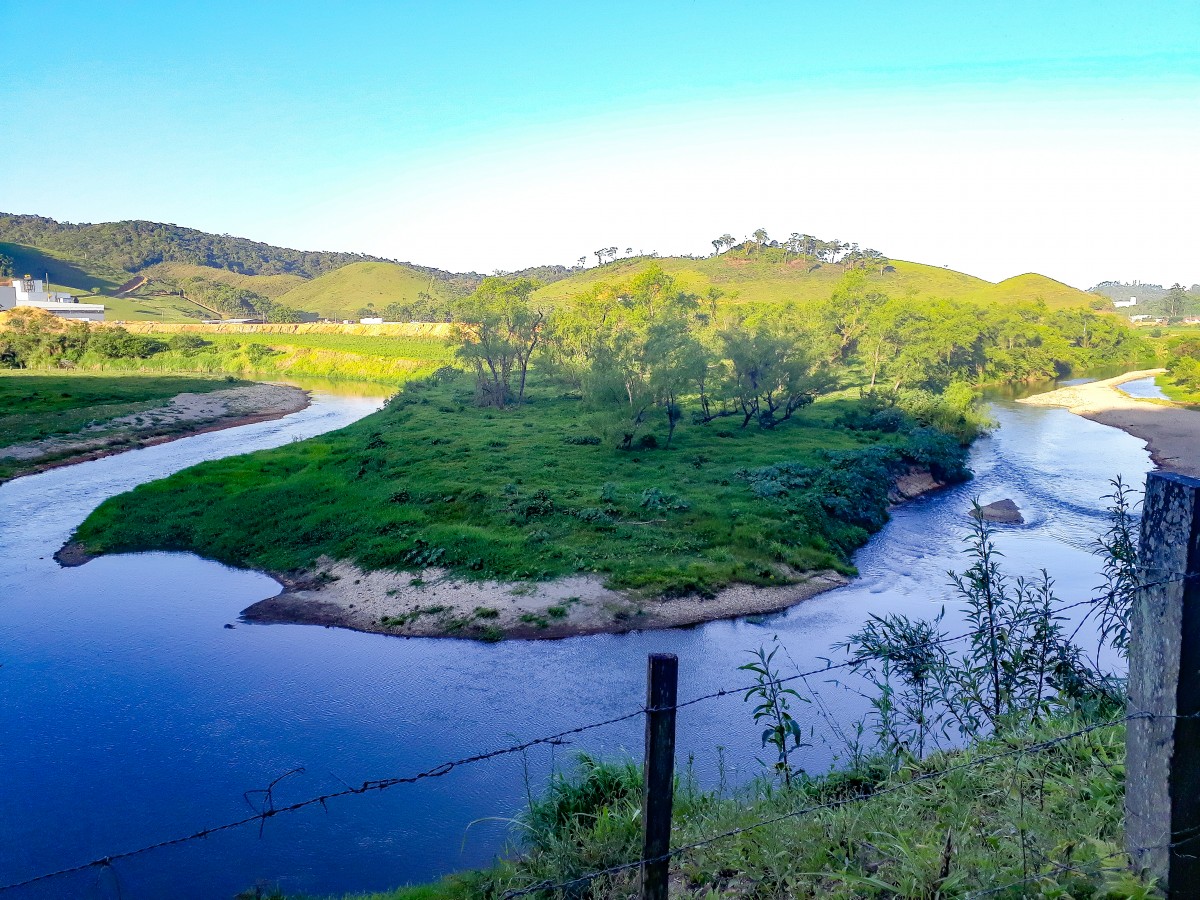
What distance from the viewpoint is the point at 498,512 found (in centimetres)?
2680

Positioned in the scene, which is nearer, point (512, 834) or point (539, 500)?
point (512, 834)

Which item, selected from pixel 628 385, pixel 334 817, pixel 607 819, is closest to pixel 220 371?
pixel 628 385

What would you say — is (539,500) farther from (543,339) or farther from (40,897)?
(543,339)

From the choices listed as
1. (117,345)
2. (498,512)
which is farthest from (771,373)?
(117,345)

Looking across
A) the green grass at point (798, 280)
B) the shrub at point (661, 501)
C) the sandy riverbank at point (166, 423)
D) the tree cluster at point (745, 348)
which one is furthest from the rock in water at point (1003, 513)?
the green grass at point (798, 280)

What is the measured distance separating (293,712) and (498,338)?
3837 centimetres

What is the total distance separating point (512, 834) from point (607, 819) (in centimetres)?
381

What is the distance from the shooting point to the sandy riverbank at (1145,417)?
40.7 m

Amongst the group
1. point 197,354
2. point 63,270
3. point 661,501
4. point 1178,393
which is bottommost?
point 661,501

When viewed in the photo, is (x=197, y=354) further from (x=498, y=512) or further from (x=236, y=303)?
(x=498, y=512)

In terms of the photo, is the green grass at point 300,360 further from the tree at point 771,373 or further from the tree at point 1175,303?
the tree at point 1175,303

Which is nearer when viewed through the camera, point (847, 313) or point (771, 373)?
point (771, 373)

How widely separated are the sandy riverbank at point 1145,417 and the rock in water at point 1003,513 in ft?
29.2

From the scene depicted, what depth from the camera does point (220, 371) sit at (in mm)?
84250
